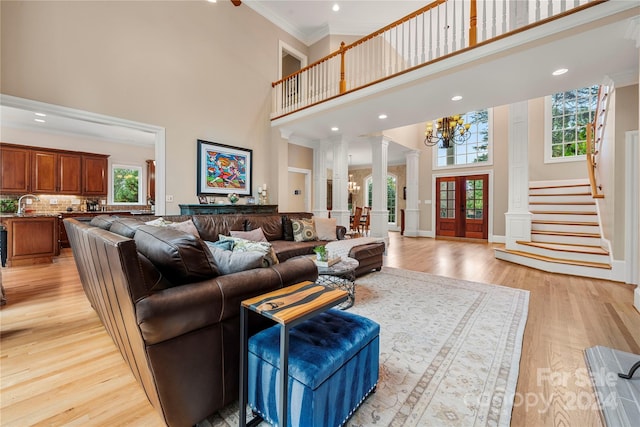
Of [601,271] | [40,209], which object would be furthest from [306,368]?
[40,209]

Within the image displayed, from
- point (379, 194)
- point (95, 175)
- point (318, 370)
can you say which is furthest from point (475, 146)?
point (95, 175)

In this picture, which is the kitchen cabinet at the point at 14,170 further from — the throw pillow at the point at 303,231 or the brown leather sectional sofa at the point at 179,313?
the brown leather sectional sofa at the point at 179,313

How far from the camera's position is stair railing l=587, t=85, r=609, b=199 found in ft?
13.8

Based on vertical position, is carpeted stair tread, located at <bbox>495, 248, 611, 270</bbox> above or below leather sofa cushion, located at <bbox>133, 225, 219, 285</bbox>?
below

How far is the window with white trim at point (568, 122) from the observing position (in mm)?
6293

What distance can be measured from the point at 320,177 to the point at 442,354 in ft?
19.3

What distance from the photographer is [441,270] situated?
4219 millimetres

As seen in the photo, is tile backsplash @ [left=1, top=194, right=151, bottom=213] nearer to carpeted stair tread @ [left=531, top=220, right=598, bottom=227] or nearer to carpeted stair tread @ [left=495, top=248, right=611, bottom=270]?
carpeted stair tread @ [left=495, top=248, right=611, bottom=270]

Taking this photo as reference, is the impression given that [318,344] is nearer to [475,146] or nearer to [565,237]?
[565,237]

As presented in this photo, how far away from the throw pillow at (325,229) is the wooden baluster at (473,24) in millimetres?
3266

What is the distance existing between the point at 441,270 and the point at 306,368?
12.5 ft

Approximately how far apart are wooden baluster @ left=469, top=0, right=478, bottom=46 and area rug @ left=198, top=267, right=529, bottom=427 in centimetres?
317

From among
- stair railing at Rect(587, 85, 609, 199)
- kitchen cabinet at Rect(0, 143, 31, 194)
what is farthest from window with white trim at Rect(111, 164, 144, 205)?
stair railing at Rect(587, 85, 609, 199)

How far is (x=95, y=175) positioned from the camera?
655 cm
